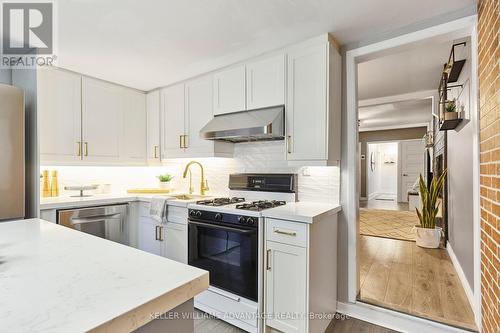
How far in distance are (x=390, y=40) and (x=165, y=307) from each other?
2420mm

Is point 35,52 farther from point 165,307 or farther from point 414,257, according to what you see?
point 414,257

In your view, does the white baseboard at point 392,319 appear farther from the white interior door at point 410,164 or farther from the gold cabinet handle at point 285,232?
the white interior door at point 410,164

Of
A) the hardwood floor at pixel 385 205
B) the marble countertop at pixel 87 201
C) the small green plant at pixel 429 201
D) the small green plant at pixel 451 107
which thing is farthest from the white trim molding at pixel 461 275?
the hardwood floor at pixel 385 205

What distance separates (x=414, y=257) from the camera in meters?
3.50

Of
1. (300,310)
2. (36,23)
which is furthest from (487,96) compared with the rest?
(36,23)

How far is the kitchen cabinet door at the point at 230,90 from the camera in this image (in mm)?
2598

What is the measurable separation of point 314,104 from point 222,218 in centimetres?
121

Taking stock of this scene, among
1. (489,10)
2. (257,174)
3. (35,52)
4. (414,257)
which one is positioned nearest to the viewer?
(489,10)

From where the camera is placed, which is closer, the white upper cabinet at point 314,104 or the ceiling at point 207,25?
the ceiling at point 207,25

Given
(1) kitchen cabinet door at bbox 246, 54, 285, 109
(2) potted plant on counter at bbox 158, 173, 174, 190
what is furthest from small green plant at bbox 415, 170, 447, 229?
(2) potted plant on counter at bbox 158, 173, 174, 190

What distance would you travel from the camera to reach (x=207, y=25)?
6.61ft

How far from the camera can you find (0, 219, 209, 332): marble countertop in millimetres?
559

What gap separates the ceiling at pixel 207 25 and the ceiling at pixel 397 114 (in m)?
3.30

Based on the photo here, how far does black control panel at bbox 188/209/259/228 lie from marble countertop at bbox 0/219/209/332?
44.3 inches
